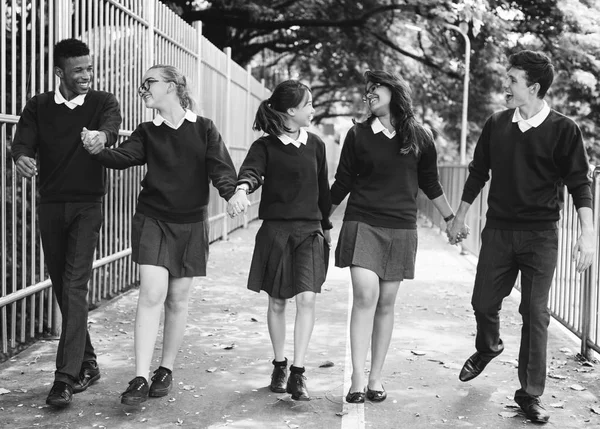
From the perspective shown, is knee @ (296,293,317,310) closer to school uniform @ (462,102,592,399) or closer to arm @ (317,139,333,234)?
arm @ (317,139,333,234)

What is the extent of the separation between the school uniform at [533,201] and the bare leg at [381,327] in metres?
0.62

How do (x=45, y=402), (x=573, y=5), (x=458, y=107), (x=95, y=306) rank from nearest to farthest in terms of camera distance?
(x=45, y=402), (x=95, y=306), (x=573, y=5), (x=458, y=107)

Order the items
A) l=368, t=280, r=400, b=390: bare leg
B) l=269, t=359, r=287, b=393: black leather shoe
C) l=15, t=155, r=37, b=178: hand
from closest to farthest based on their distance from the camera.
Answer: l=15, t=155, r=37, b=178: hand → l=368, t=280, r=400, b=390: bare leg → l=269, t=359, r=287, b=393: black leather shoe

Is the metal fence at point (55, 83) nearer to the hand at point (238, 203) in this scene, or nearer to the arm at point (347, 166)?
the hand at point (238, 203)

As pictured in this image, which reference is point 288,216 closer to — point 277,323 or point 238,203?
point 238,203

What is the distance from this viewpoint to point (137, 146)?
17.1ft

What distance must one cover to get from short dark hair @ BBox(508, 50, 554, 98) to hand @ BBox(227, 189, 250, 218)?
5.65 ft

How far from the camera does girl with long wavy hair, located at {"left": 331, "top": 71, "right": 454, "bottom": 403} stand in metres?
5.22

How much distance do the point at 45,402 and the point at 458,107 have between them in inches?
941

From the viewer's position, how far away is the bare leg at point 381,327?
17.5ft

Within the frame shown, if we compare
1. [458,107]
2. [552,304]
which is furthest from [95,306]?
[458,107]

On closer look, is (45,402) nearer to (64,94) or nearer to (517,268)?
(64,94)

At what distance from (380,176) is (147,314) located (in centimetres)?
154

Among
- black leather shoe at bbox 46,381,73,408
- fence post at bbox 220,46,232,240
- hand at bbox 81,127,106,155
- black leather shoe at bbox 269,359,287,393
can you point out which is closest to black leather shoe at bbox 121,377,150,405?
black leather shoe at bbox 46,381,73,408
